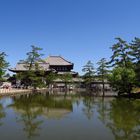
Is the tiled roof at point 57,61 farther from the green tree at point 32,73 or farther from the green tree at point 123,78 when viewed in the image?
the green tree at point 123,78

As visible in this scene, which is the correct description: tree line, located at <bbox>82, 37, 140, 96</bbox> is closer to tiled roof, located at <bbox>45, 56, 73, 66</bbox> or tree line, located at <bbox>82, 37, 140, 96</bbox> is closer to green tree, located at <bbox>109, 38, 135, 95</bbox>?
green tree, located at <bbox>109, 38, 135, 95</bbox>

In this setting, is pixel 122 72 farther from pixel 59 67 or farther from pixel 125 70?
pixel 59 67

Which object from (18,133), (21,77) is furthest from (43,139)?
(21,77)

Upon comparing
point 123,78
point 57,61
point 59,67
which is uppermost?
point 57,61

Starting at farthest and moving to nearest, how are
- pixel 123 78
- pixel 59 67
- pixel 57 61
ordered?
pixel 57 61
pixel 59 67
pixel 123 78

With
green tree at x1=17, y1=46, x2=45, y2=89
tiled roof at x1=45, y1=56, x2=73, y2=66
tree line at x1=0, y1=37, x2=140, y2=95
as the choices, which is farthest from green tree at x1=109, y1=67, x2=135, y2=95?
tiled roof at x1=45, y1=56, x2=73, y2=66

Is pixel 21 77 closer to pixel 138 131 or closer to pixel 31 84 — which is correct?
pixel 31 84

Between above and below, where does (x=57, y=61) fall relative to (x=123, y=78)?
above

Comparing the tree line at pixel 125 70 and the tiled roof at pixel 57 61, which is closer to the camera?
the tree line at pixel 125 70

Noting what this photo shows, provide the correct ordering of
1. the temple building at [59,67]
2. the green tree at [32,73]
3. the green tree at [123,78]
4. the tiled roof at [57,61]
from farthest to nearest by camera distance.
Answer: the tiled roof at [57,61], the temple building at [59,67], the green tree at [32,73], the green tree at [123,78]

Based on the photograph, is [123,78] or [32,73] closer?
[123,78]

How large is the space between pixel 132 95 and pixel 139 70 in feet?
12.5

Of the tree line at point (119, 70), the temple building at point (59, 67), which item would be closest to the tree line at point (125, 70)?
the tree line at point (119, 70)

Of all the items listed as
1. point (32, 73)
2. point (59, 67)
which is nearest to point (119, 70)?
point (32, 73)
